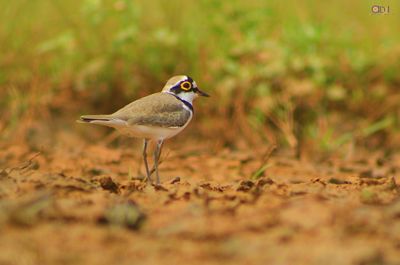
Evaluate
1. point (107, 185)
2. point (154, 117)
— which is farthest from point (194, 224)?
point (154, 117)

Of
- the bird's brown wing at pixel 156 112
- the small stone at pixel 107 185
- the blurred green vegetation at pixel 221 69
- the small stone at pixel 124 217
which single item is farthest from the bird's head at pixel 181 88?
the small stone at pixel 124 217

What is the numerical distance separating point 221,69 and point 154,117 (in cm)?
278

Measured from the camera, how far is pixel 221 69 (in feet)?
25.7

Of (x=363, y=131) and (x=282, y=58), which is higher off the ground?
(x=282, y=58)

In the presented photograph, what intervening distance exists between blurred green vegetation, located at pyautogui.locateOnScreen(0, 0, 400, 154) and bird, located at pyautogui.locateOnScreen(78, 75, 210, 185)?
206 centimetres

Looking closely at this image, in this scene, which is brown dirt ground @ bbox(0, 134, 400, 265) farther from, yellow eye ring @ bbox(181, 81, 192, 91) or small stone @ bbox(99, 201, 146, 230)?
yellow eye ring @ bbox(181, 81, 192, 91)

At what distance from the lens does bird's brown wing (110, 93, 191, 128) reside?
16.7 ft

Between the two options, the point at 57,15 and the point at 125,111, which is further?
the point at 57,15

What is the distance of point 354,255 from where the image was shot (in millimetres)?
2701

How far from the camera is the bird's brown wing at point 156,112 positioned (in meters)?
5.08

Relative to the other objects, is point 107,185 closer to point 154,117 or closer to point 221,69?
point 154,117

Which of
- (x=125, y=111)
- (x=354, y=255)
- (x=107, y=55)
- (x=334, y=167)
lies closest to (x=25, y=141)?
(x=107, y=55)

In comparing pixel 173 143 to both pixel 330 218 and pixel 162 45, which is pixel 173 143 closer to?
pixel 162 45

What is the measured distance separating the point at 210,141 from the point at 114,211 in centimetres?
463
